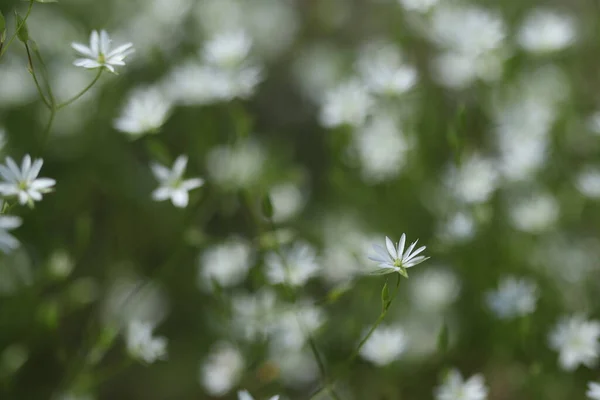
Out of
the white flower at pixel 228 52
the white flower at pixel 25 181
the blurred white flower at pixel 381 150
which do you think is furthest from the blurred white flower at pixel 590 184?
the white flower at pixel 25 181

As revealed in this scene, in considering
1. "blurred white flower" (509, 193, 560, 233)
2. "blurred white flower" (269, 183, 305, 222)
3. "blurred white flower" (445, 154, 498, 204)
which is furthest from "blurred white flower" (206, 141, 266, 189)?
"blurred white flower" (509, 193, 560, 233)

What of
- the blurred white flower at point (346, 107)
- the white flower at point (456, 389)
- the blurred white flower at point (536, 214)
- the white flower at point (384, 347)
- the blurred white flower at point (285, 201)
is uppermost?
the blurred white flower at point (285, 201)

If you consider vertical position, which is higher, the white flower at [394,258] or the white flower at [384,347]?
the white flower at [384,347]

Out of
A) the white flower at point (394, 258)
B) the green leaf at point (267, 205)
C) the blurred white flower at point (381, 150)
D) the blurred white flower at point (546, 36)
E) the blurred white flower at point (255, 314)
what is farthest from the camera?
the blurred white flower at point (546, 36)

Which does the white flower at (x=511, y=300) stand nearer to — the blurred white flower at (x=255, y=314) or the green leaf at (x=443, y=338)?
the green leaf at (x=443, y=338)

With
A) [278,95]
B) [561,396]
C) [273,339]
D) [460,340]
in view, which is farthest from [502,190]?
[278,95]

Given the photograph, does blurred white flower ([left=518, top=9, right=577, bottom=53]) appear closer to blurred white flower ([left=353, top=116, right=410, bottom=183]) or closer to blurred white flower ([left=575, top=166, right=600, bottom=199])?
blurred white flower ([left=575, top=166, right=600, bottom=199])
